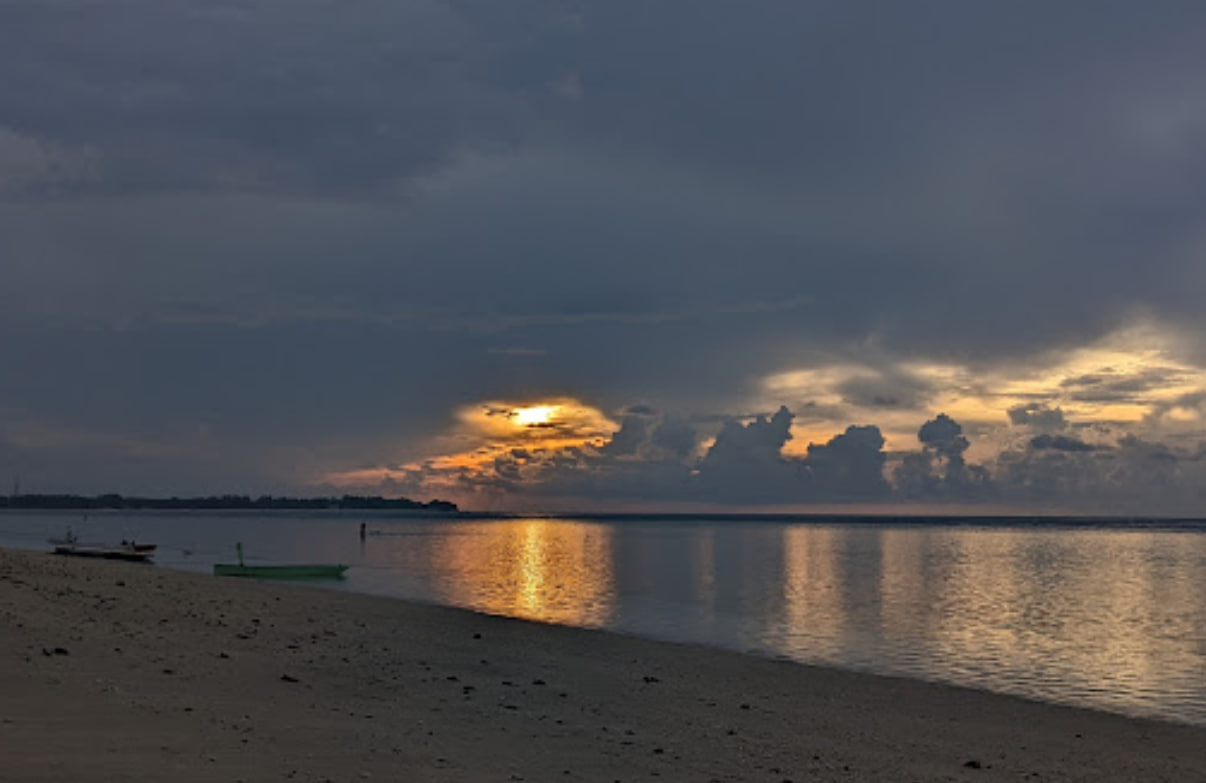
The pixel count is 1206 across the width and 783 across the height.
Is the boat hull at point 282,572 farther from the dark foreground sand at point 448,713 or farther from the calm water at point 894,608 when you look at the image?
the dark foreground sand at point 448,713

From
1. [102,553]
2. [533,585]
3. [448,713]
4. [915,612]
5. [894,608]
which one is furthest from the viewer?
[102,553]

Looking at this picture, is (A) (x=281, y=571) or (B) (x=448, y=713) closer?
(B) (x=448, y=713)

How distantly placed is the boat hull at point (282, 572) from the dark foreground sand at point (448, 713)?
3394 centimetres

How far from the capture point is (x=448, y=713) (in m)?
19.4

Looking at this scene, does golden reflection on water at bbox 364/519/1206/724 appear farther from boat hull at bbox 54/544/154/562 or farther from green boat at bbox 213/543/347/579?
boat hull at bbox 54/544/154/562

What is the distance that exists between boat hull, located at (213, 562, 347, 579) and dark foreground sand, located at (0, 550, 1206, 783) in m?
33.9

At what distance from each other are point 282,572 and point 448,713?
53845 millimetres

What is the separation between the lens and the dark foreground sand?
1416 cm

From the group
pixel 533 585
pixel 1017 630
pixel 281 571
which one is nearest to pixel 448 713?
pixel 1017 630

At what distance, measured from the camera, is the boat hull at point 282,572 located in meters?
66.4

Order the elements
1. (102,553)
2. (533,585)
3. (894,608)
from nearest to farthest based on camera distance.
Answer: (894,608) < (533,585) < (102,553)

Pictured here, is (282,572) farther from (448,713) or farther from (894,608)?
(448,713)

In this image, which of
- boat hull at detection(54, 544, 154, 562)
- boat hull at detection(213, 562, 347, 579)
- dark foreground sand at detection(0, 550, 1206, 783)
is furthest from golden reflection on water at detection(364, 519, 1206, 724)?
boat hull at detection(54, 544, 154, 562)

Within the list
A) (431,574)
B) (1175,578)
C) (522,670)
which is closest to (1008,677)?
(522,670)
